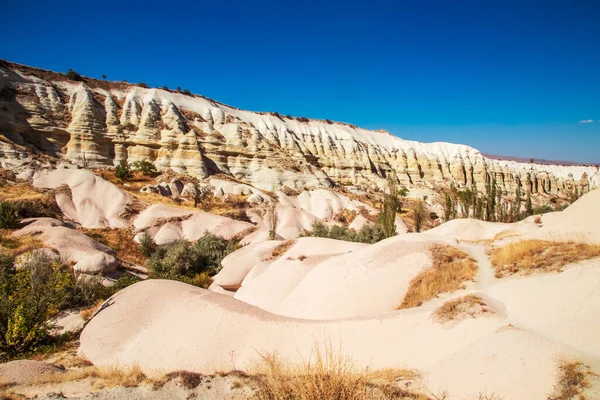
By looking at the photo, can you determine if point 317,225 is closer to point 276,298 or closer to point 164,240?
point 164,240

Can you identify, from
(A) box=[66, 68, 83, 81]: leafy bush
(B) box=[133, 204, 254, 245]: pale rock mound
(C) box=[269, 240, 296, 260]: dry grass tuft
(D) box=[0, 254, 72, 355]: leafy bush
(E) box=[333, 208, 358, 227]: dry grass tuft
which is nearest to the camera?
(D) box=[0, 254, 72, 355]: leafy bush

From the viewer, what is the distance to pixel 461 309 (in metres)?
6.17

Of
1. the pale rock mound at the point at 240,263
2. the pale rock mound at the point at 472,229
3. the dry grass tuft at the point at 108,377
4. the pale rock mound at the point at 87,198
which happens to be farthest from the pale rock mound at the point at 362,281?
the pale rock mound at the point at 87,198

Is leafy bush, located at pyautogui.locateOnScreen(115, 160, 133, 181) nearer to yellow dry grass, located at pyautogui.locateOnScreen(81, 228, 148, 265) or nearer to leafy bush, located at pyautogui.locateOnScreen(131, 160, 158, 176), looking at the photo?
leafy bush, located at pyautogui.locateOnScreen(131, 160, 158, 176)

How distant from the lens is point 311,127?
64.6m

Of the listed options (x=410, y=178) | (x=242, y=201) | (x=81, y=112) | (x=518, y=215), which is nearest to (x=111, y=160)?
(x=81, y=112)

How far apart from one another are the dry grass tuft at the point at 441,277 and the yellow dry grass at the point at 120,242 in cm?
1416

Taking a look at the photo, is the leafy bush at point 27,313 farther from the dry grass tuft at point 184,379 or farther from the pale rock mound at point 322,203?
the pale rock mound at point 322,203

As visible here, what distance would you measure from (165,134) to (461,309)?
4086 centimetres

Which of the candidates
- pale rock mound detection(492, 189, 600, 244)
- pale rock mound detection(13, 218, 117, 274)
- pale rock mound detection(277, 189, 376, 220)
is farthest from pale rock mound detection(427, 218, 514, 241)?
pale rock mound detection(13, 218, 117, 274)

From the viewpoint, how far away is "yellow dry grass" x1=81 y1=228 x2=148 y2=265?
17.5 m

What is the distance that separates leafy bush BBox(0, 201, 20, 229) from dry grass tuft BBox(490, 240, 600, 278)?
2055 cm

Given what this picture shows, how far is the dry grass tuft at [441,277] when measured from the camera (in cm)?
831

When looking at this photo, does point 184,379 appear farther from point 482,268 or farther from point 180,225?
point 180,225
